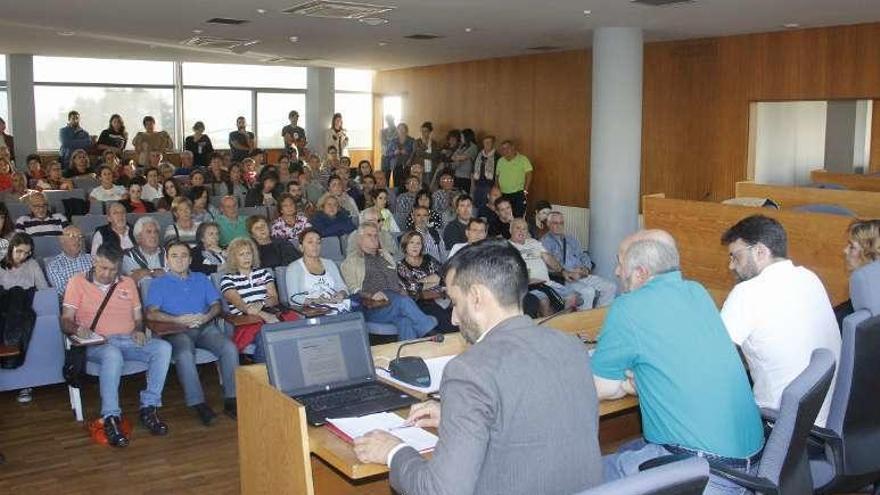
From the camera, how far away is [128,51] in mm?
13812

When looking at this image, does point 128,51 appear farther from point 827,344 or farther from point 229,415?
point 827,344

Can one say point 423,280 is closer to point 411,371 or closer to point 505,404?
point 411,371

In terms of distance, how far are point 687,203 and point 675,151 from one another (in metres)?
4.30

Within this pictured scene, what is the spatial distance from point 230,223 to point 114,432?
3.54m

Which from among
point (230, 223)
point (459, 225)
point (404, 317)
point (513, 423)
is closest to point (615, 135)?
point (459, 225)

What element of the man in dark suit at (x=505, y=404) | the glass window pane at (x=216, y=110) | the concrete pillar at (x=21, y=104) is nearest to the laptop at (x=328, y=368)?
the man in dark suit at (x=505, y=404)

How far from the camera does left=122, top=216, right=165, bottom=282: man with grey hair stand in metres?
6.48

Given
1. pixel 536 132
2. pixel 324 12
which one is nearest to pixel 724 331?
pixel 324 12

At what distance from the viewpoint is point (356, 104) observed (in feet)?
59.4

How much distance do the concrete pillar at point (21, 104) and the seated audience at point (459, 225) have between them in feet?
31.3

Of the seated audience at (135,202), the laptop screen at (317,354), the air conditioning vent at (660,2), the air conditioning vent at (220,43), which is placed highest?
the air conditioning vent at (220,43)

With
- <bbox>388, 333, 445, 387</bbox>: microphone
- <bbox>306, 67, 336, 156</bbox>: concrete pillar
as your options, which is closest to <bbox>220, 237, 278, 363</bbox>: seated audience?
<bbox>388, 333, 445, 387</bbox>: microphone

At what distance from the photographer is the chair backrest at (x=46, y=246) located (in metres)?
7.13

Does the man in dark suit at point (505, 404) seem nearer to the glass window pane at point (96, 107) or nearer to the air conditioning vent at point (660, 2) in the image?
the air conditioning vent at point (660, 2)
